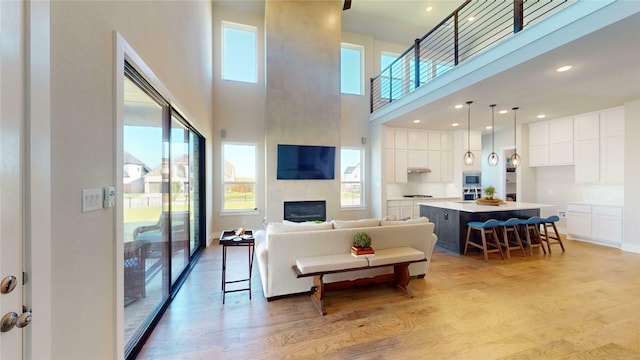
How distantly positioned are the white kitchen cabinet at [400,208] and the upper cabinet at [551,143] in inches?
134

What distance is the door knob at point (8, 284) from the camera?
0.81 m

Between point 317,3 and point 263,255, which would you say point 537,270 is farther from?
point 317,3

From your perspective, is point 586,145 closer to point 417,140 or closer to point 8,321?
point 417,140

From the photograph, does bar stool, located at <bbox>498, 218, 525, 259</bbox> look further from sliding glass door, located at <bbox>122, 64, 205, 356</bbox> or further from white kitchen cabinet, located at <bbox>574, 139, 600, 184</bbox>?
sliding glass door, located at <bbox>122, 64, 205, 356</bbox>

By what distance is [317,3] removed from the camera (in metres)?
5.54

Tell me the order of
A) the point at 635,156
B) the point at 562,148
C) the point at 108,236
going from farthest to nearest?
the point at 562,148 → the point at 635,156 → the point at 108,236

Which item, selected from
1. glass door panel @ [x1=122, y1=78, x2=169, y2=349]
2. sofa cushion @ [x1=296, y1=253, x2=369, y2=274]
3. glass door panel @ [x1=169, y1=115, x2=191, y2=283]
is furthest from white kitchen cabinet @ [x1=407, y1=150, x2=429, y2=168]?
glass door panel @ [x1=122, y1=78, x2=169, y2=349]

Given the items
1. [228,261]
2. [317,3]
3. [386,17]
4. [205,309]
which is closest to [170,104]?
[205,309]

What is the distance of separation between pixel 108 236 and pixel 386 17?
722 centimetres

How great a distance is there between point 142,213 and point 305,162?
12.3ft

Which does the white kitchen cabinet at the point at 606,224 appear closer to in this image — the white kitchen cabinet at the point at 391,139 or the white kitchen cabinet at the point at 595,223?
the white kitchen cabinet at the point at 595,223

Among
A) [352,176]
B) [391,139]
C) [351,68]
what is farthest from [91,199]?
[351,68]

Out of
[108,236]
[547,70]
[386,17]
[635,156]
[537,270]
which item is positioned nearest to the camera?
[108,236]

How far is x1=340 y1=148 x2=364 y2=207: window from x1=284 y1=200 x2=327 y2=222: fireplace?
1147mm
